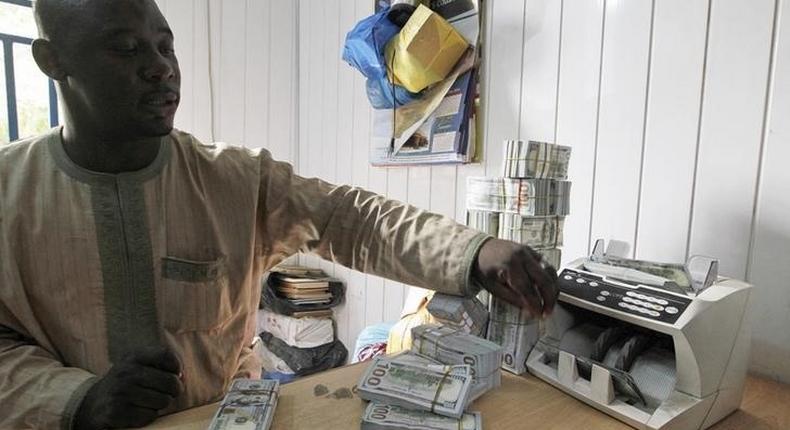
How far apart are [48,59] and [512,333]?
0.93 m

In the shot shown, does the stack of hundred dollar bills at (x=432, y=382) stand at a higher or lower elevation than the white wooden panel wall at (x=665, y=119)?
lower

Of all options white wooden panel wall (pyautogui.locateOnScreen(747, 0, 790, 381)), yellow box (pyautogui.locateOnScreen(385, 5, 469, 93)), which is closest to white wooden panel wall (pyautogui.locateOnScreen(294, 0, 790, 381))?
white wooden panel wall (pyautogui.locateOnScreen(747, 0, 790, 381))

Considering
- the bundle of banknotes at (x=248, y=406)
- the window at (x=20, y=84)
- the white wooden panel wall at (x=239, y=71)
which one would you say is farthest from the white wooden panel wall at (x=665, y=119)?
the window at (x=20, y=84)

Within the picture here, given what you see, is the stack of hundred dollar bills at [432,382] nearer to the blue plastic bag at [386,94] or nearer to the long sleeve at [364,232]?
the long sleeve at [364,232]

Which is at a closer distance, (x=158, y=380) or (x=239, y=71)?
(x=158, y=380)

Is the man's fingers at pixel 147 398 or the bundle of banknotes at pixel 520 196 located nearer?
the man's fingers at pixel 147 398

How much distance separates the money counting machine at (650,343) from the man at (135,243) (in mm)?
115

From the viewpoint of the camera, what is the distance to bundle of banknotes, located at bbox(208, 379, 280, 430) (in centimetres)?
59

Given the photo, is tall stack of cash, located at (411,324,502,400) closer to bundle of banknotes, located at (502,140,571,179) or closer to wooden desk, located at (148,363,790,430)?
wooden desk, located at (148,363,790,430)

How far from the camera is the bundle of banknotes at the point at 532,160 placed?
0.83 metres

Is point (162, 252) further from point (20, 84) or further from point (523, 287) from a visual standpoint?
point (20, 84)

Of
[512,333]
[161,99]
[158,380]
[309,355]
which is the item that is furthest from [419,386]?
[309,355]

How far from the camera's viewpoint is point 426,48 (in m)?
1.39

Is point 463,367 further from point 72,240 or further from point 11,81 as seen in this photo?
point 11,81
